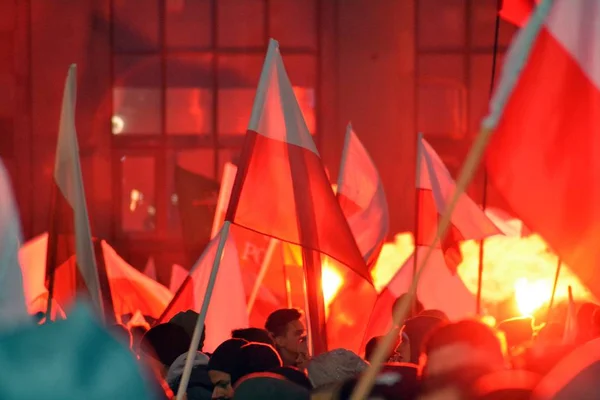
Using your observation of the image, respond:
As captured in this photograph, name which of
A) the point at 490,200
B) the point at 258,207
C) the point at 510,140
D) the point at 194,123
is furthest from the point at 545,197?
the point at 194,123

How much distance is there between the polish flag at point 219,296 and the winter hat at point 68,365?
4.15m

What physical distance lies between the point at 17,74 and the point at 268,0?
3.34 m

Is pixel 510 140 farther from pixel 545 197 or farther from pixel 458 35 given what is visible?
pixel 458 35

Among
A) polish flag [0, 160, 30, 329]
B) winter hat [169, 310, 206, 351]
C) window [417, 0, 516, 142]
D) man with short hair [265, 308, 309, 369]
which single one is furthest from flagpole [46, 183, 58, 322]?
window [417, 0, 516, 142]

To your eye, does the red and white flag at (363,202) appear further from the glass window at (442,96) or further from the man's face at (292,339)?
the glass window at (442,96)

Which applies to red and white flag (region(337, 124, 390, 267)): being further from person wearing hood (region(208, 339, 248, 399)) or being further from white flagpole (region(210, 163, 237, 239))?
person wearing hood (region(208, 339, 248, 399))

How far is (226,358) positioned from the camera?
4117mm

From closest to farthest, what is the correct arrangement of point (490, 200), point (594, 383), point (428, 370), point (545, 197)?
1. point (594, 383)
2. point (428, 370)
3. point (545, 197)
4. point (490, 200)

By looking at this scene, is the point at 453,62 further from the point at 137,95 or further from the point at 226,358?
the point at 226,358

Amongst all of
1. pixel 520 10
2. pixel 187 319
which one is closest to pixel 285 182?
pixel 187 319

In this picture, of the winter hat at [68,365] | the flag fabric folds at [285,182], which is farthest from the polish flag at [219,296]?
the winter hat at [68,365]

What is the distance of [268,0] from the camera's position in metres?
14.4

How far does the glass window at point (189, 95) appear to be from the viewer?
14.6 metres

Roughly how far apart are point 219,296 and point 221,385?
9.19 feet
